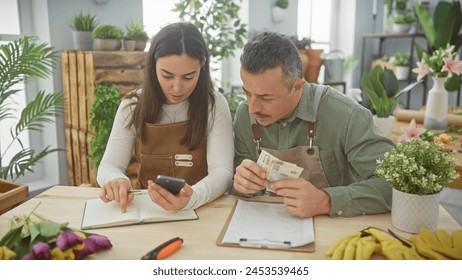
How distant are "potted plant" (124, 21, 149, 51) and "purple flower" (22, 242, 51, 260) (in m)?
2.13

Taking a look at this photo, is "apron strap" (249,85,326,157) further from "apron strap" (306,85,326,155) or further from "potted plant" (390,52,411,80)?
"potted plant" (390,52,411,80)

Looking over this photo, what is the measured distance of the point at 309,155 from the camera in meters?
1.30

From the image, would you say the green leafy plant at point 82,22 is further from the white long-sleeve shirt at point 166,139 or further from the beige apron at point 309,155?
the beige apron at point 309,155

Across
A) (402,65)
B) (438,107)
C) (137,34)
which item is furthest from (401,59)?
(137,34)

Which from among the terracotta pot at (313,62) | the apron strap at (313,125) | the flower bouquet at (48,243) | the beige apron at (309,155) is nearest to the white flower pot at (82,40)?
the terracotta pot at (313,62)

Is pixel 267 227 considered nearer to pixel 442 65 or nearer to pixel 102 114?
pixel 442 65

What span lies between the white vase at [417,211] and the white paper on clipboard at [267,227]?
20 centimetres

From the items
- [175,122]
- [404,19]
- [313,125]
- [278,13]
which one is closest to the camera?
[313,125]

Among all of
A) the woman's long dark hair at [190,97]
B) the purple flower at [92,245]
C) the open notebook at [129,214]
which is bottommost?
the open notebook at [129,214]

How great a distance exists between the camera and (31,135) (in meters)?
2.33

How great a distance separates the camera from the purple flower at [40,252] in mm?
744

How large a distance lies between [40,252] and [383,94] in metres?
1.73

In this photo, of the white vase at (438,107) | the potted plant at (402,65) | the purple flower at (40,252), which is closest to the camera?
the purple flower at (40,252)
